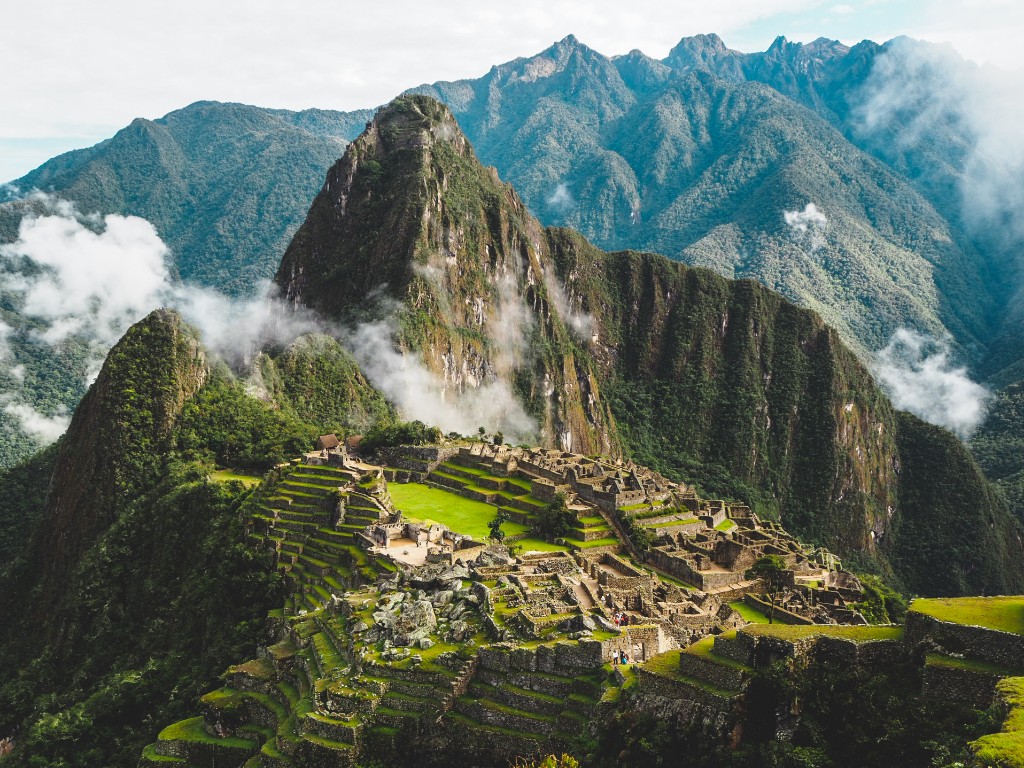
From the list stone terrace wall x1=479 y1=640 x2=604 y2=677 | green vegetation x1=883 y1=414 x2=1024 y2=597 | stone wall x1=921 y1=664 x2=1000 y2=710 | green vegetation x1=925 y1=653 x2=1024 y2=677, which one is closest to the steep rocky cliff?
green vegetation x1=883 y1=414 x2=1024 y2=597

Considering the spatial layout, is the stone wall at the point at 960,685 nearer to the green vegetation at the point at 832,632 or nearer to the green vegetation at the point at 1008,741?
the green vegetation at the point at 1008,741

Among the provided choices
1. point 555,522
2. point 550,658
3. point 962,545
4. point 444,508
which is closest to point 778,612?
point 555,522

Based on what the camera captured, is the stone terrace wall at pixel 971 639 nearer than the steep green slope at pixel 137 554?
Yes

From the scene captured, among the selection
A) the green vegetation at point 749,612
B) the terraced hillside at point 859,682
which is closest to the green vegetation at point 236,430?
the green vegetation at point 749,612

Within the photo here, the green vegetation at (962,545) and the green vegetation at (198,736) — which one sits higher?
the green vegetation at (962,545)

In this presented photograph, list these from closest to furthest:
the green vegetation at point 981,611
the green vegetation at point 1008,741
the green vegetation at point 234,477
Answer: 1. the green vegetation at point 1008,741
2. the green vegetation at point 981,611
3. the green vegetation at point 234,477


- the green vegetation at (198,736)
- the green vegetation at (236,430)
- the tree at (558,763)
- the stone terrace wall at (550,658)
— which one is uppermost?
the green vegetation at (236,430)

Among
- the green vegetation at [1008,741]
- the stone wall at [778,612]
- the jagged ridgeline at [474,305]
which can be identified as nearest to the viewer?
the green vegetation at [1008,741]

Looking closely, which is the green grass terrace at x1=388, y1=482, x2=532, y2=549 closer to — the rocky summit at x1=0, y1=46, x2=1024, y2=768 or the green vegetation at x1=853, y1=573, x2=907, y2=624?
the rocky summit at x1=0, y1=46, x2=1024, y2=768
